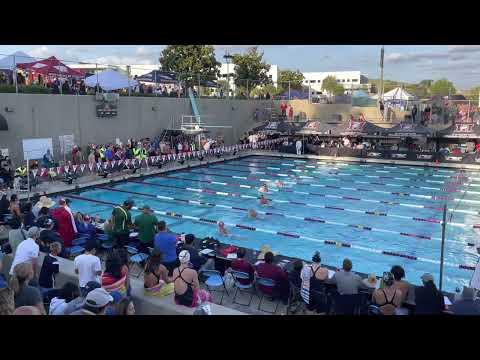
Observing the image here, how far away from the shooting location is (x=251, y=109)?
29.8m

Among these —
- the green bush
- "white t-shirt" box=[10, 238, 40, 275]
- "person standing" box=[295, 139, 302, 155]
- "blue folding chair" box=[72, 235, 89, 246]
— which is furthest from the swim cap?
"person standing" box=[295, 139, 302, 155]

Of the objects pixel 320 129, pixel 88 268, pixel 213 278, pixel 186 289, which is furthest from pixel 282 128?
pixel 186 289

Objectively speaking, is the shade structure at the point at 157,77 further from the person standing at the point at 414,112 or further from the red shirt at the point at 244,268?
the red shirt at the point at 244,268

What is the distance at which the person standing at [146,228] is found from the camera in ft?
26.0

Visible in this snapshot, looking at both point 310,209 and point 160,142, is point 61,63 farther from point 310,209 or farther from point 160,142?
point 310,209

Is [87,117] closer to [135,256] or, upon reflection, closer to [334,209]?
[334,209]

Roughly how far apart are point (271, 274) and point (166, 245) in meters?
1.75

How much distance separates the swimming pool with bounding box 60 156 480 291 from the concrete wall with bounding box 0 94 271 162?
3.27 meters

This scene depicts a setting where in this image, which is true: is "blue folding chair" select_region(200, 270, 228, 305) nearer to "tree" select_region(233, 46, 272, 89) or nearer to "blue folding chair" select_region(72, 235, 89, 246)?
"blue folding chair" select_region(72, 235, 89, 246)

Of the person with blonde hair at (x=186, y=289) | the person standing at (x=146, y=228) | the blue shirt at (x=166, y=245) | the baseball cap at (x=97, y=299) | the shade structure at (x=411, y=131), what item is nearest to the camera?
the baseball cap at (x=97, y=299)

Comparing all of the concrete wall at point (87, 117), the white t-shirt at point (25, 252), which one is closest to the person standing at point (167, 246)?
the white t-shirt at point (25, 252)

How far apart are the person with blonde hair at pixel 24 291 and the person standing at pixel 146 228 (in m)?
3.12

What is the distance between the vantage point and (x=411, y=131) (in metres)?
22.4
